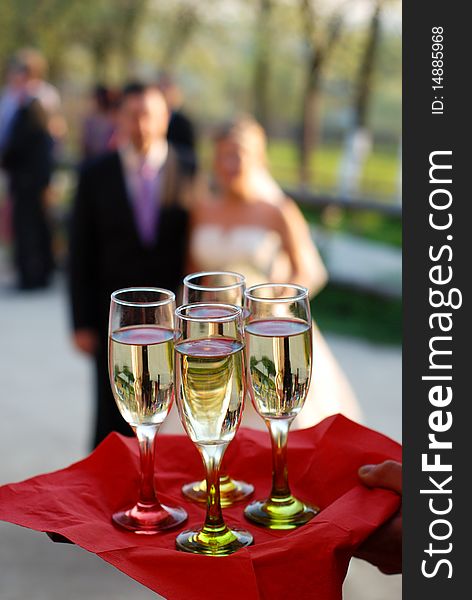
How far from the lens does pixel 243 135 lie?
412 cm

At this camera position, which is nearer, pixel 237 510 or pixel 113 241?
pixel 237 510

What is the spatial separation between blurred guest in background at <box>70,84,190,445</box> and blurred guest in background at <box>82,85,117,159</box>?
424cm

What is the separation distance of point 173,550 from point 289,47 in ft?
45.2

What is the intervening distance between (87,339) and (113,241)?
43 cm

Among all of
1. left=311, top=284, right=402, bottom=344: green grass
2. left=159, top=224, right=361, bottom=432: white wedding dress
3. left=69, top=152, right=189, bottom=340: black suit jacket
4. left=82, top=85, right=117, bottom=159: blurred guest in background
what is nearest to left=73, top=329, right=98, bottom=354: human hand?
left=69, top=152, right=189, bottom=340: black suit jacket

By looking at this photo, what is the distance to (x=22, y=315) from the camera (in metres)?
7.75

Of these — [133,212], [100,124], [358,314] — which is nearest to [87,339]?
[133,212]

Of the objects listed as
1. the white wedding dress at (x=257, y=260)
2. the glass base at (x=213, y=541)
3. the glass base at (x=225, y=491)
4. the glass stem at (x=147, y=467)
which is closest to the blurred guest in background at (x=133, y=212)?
the white wedding dress at (x=257, y=260)

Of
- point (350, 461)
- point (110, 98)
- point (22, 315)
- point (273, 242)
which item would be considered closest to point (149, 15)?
point (110, 98)

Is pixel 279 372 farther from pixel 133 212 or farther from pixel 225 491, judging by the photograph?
pixel 133 212

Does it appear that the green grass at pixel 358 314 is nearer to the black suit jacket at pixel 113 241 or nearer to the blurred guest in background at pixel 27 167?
the blurred guest in background at pixel 27 167

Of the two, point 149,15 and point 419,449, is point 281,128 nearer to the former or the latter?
point 149,15

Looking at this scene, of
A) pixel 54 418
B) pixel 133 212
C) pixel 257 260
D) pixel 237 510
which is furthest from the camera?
pixel 54 418

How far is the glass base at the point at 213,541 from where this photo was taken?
4.58ft
